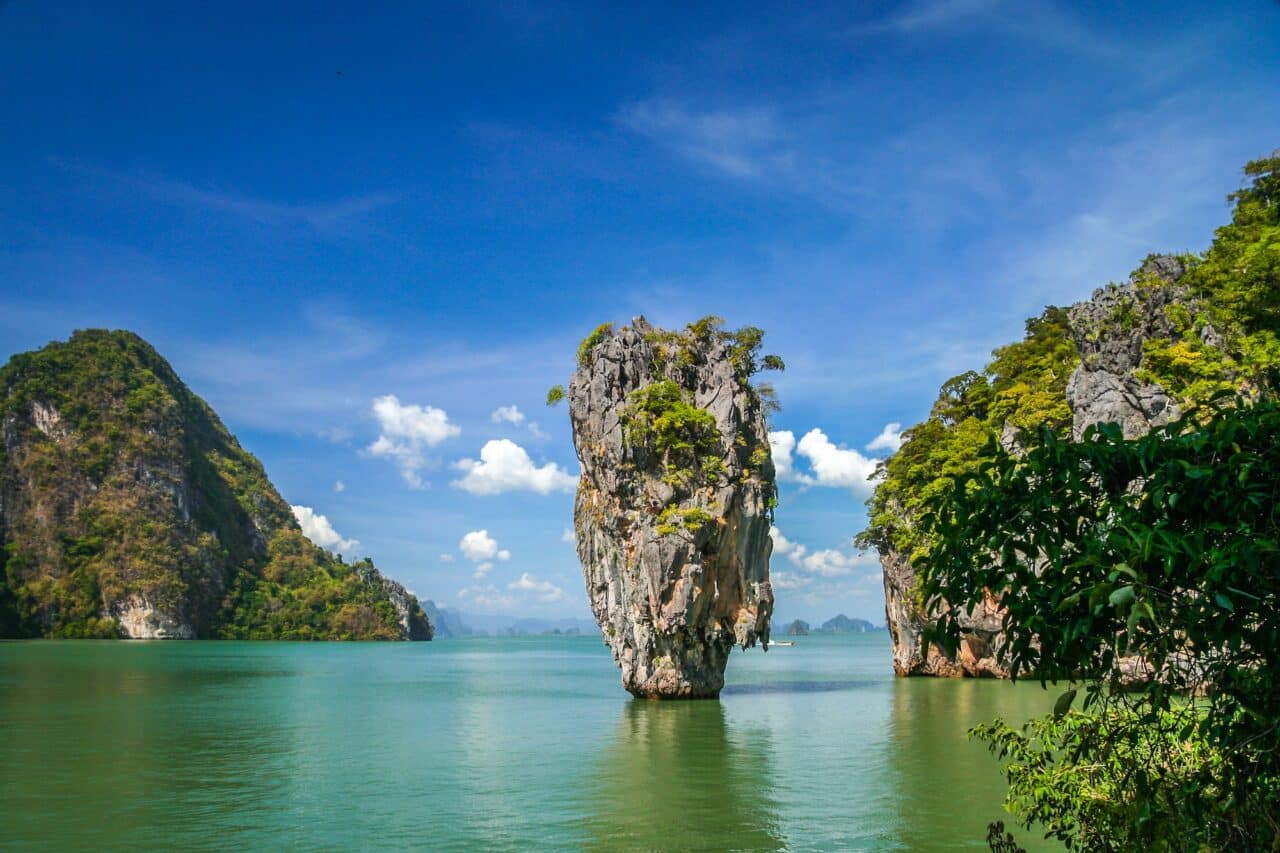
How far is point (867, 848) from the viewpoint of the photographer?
12.7 meters

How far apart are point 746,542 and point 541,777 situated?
14253mm

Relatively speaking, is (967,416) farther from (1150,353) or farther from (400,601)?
(400,601)

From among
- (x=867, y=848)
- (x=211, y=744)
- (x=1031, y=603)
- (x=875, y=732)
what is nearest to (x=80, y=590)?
(x=211, y=744)

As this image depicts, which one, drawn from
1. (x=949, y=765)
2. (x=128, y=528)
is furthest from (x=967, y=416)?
(x=128, y=528)

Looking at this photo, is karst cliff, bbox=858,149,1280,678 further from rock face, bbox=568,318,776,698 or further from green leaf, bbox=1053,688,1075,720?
green leaf, bbox=1053,688,1075,720

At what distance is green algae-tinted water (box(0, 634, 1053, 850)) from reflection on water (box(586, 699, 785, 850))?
6 cm

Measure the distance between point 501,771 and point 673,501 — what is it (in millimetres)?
12271

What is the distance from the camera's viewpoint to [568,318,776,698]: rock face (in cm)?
2962

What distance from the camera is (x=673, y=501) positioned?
30.0m

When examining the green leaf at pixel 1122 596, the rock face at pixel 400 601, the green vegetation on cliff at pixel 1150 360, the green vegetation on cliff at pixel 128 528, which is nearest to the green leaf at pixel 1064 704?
the green leaf at pixel 1122 596

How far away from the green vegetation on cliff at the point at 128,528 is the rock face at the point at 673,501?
10209 centimetres

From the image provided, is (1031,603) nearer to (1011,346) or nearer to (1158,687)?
(1158,687)

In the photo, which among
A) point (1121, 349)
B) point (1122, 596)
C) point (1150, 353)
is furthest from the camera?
point (1121, 349)

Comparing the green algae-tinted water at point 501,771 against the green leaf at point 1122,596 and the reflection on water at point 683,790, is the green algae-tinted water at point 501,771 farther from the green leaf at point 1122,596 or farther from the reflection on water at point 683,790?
the green leaf at point 1122,596
